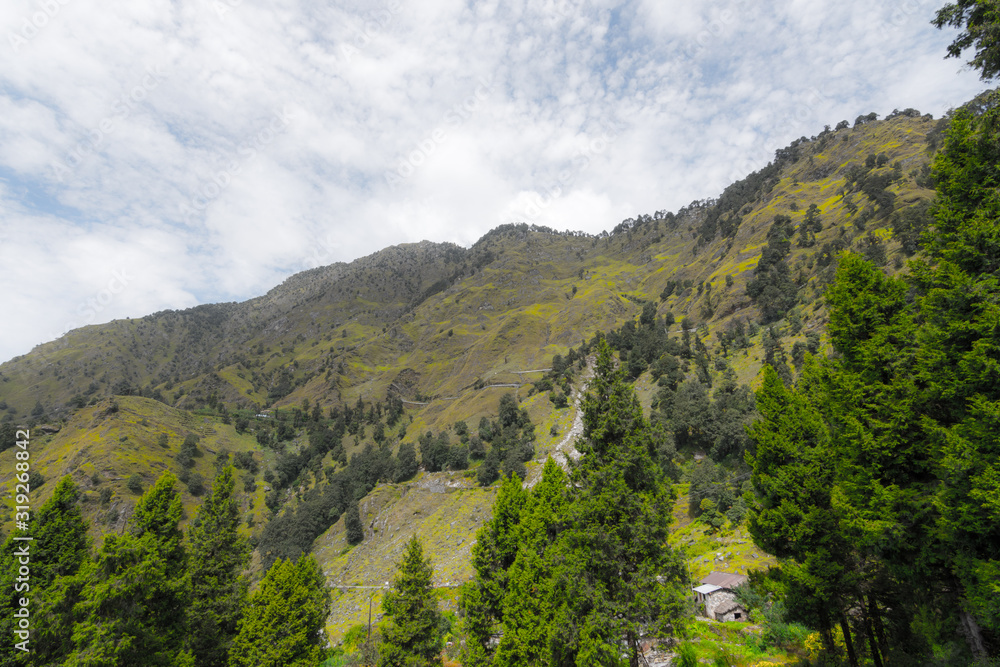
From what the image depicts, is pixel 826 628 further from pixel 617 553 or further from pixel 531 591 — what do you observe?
pixel 531 591

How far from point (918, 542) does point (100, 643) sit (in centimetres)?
2705

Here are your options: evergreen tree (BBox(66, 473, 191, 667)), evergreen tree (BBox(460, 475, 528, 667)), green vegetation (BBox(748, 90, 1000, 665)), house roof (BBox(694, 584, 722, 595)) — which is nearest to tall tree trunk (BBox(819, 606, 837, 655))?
green vegetation (BBox(748, 90, 1000, 665))

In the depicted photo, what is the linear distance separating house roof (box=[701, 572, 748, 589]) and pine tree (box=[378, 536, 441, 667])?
19.3m

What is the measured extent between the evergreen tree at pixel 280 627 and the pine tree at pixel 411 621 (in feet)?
18.6

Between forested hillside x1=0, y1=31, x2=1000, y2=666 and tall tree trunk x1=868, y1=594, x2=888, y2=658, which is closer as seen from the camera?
forested hillside x1=0, y1=31, x2=1000, y2=666

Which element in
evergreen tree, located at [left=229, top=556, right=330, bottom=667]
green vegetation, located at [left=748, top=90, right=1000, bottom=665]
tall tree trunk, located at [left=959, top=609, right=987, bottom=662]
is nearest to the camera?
green vegetation, located at [left=748, top=90, right=1000, bottom=665]

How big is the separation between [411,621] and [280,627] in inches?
310

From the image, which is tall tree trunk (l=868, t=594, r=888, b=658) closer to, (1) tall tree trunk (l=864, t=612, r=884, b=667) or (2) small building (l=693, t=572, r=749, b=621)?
(1) tall tree trunk (l=864, t=612, r=884, b=667)

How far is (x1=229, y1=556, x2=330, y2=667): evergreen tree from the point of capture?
22281 millimetres

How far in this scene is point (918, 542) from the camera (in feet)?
37.0

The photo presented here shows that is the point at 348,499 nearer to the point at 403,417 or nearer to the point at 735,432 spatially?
the point at 403,417

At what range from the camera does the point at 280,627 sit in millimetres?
23312

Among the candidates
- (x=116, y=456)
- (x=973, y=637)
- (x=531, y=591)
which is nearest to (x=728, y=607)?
(x=531, y=591)

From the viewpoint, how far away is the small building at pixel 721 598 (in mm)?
26562
